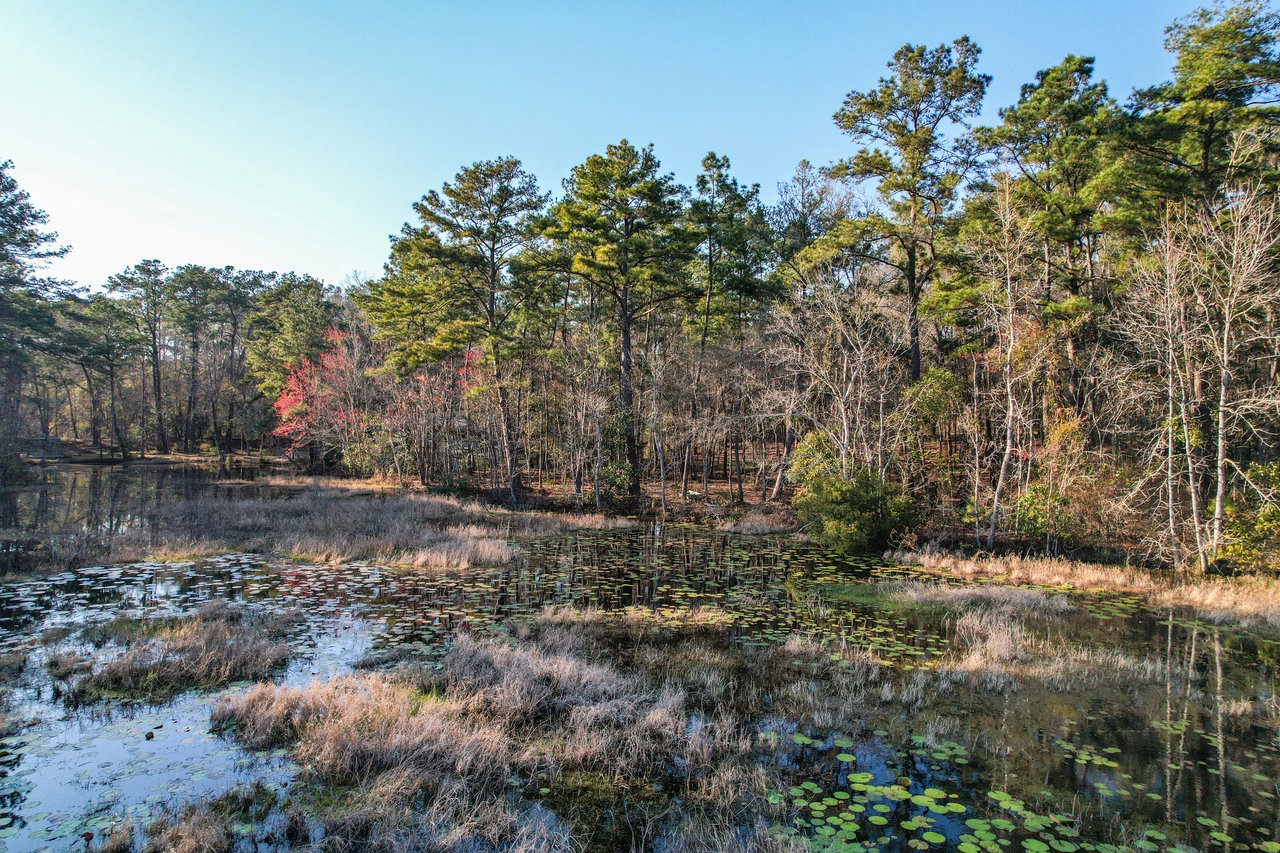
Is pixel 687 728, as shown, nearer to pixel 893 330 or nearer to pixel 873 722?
pixel 873 722

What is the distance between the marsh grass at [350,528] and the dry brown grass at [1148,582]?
1183 centimetres

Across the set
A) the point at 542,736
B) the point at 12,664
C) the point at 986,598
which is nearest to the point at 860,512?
the point at 986,598

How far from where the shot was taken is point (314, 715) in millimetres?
5957

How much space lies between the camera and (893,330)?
25812mm

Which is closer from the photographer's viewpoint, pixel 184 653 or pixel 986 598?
pixel 184 653

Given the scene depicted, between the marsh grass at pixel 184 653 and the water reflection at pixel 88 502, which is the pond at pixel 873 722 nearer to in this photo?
the marsh grass at pixel 184 653

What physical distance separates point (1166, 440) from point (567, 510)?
20882 mm

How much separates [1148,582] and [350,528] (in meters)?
21.3

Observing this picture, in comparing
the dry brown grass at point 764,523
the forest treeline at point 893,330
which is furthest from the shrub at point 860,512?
the dry brown grass at point 764,523

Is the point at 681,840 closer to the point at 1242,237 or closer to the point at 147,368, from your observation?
the point at 1242,237

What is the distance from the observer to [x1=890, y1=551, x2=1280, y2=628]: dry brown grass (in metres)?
11.3

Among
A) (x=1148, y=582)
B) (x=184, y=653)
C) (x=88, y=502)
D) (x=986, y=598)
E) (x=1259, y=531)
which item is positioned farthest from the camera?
(x=88, y=502)

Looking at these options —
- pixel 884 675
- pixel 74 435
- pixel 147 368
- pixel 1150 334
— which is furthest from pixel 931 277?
pixel 74 435

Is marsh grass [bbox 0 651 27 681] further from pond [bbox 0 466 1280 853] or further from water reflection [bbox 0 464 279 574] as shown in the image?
water reflection [bbox 0 464 279 574]
